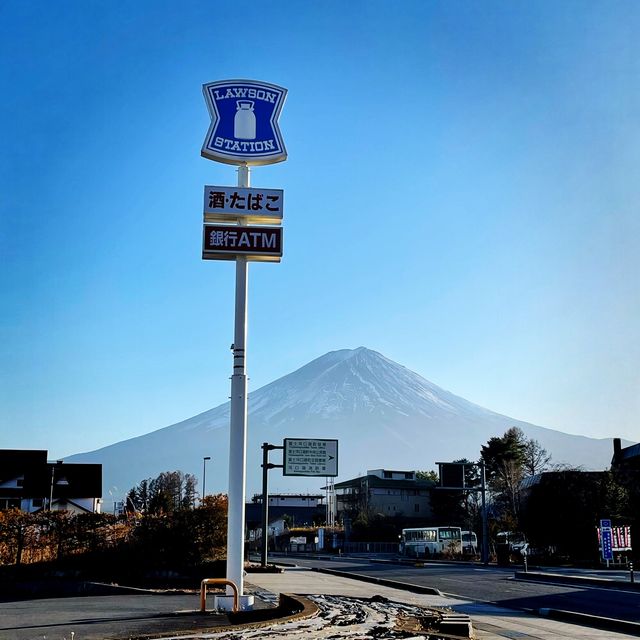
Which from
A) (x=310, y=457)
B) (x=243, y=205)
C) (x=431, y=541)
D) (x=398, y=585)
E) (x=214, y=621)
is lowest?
(x=431, y=541)

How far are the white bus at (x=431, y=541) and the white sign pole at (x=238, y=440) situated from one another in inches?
1917

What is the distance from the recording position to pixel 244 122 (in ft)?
64.3

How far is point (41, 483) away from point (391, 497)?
47995mm

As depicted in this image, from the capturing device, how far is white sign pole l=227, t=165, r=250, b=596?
689 inches

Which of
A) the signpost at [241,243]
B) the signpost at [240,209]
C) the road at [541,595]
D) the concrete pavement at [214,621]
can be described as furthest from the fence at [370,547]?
the signpost at [241,243]

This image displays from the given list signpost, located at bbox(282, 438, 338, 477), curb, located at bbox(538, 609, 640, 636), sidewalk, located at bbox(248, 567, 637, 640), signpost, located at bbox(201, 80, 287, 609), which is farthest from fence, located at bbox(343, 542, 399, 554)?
signpost, located at bbox(201, 80, 287, 609)

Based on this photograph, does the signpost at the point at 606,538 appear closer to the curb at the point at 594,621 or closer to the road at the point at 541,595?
the road at the point at 541,595

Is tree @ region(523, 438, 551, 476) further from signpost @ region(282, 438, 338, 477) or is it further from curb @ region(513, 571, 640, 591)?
signpost @ region(282, 438, 338, 477)

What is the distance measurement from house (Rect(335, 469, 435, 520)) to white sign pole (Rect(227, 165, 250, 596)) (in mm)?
78660

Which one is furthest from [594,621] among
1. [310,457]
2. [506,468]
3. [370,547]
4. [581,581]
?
[506,468]

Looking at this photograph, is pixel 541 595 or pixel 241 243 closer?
pixel 241 243

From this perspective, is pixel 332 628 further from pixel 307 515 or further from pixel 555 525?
pixel 307 515

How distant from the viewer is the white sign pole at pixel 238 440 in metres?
17.5

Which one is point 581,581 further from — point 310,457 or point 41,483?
point 41,483
